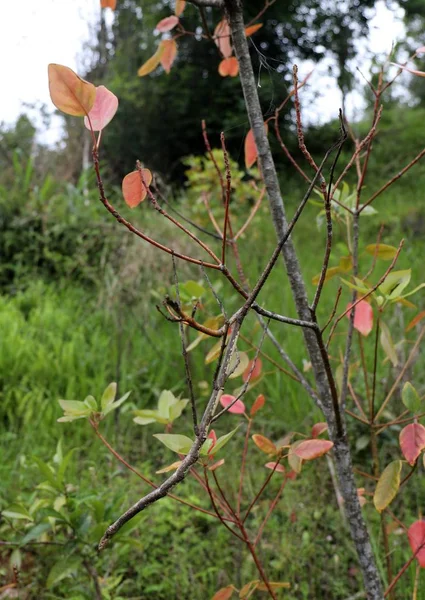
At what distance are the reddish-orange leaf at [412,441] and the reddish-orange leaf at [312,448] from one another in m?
0.11

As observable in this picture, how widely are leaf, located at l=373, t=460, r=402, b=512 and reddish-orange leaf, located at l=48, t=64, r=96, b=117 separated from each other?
63 cm

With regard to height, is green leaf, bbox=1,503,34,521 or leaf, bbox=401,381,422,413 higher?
leaf, bbox=401,381,422,413

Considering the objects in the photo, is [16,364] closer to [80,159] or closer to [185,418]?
[185,418]

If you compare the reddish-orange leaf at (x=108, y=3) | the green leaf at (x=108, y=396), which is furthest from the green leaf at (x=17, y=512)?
the reddish-orange leaf at (x=108, y=3)

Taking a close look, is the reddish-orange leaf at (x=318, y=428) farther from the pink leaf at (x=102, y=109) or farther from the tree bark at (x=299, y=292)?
the pink leaf at (x=102, y=109)

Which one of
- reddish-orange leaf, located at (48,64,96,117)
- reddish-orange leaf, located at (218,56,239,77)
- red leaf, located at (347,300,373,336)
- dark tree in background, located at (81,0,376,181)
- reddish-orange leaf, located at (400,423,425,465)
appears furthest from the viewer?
dark tree in background, located at (81,0,376,181)

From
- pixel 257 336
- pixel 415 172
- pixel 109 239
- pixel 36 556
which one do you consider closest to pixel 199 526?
pixel 36 556

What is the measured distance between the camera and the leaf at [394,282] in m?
0.85

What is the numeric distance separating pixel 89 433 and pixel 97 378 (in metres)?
0.28

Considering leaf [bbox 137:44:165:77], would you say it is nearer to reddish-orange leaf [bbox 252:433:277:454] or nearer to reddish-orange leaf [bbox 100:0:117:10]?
reddish-orange leaf [bbox 100:0:117:10]

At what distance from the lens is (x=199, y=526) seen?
174 cm

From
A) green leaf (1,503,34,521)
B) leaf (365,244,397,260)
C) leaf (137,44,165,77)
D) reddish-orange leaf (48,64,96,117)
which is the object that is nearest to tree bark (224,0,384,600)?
leaf (365,244,397,260)

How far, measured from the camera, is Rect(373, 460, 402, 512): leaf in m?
0.79

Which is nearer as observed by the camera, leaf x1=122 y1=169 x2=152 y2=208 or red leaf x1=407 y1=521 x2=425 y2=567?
leaf x1=122 y1=169 x2=152 y2=208
